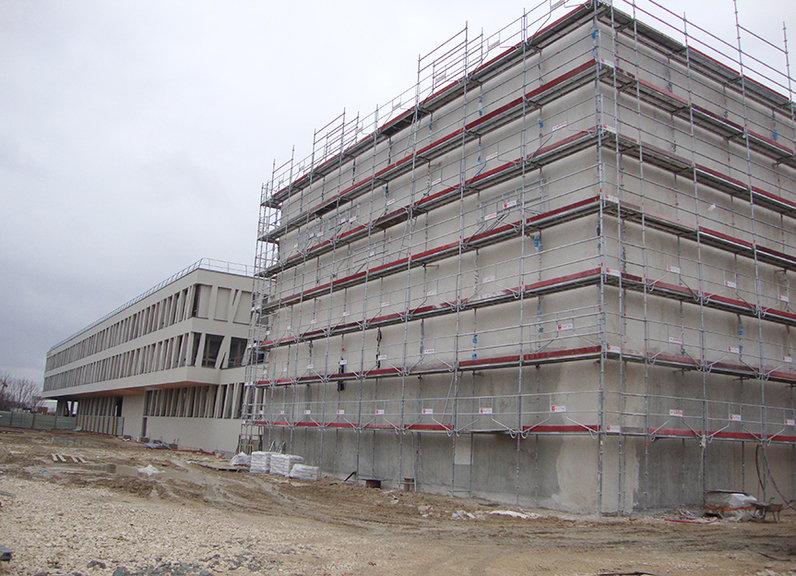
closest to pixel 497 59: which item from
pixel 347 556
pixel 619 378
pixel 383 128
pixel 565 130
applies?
pixel 565 130

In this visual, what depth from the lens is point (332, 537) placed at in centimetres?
1104

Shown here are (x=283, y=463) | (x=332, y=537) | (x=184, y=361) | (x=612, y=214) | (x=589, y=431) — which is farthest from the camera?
(x=184, y=361)

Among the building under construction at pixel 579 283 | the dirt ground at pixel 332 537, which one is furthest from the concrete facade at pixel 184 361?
the dirt ground at pixel 332 537

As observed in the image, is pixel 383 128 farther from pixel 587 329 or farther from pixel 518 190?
pixel 587 329

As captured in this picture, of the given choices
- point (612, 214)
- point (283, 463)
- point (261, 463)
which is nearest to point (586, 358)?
point (612, 214)

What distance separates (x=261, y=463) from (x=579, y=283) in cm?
1447

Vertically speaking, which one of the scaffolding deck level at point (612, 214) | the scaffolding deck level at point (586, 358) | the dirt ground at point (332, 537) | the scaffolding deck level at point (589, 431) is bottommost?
the dirt ground at point (332, 537)

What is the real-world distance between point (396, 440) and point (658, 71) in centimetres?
1346

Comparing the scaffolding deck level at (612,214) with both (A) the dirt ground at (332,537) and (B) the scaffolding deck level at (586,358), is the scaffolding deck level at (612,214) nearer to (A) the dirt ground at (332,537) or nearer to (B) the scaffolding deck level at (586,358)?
(B) the scaffolding deck level at (586,358)

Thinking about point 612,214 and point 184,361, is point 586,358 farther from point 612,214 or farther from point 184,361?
point 184,361

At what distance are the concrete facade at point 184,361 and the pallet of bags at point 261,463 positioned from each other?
10919 mm

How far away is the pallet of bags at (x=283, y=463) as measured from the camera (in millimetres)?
23109

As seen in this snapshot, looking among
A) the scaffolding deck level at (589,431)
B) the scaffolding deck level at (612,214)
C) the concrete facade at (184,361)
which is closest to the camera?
the scaffolding deck level at (589,431)

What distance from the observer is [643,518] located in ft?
47.5
